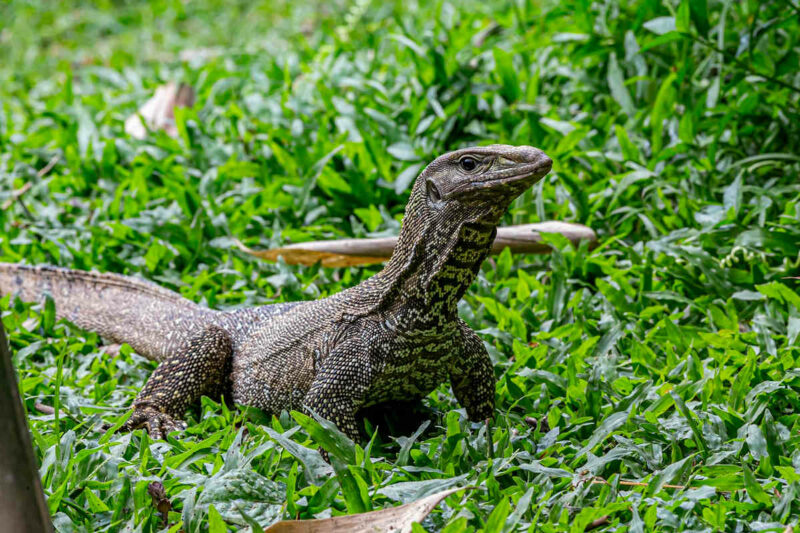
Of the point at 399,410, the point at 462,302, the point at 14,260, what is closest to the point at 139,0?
the point at 14,260

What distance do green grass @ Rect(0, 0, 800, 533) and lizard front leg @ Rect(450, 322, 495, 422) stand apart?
205 millimetres

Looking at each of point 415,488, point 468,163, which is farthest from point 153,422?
Result: point 468,163

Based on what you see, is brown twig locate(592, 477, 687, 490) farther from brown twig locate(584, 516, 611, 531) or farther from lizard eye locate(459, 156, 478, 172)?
lizard eye locate(459, 156, 478, 172)

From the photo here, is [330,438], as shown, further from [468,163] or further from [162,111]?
[162,111]

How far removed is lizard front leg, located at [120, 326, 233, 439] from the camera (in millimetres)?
4270

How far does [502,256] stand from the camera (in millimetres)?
5516

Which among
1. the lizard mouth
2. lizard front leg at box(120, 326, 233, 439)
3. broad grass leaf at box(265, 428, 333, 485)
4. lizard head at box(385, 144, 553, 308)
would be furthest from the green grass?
the lizard mouth

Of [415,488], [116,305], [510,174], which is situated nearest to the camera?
[415,488]

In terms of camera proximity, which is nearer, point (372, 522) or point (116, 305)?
point (372, 522)

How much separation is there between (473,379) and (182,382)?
1433 mm

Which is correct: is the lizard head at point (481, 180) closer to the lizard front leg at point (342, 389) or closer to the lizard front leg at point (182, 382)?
the lizard front leg at point (342, 389)

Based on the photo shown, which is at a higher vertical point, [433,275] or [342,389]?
[433,275]

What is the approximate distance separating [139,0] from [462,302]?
345 inches

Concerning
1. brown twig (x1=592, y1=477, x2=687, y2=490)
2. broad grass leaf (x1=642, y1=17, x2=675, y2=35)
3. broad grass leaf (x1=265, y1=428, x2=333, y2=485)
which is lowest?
brown twig (x1=592, y1=477, x2=687, y2=490)
